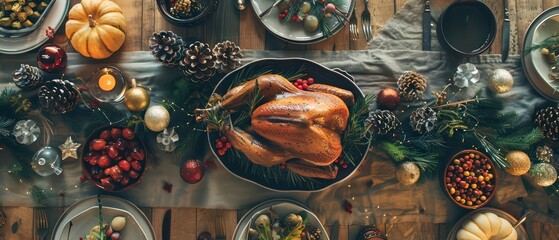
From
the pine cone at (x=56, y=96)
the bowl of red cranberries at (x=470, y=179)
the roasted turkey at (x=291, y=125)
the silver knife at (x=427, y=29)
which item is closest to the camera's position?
the roasted turkey at (x=291, y=125)

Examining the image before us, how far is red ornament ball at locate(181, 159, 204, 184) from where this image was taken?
1.55 metres

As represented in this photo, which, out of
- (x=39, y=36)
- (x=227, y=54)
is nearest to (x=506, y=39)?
(x=227, y=54)

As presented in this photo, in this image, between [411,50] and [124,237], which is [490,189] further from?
[124,237]

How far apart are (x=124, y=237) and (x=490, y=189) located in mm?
1254

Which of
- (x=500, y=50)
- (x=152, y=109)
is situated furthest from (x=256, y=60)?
(x=500, y=50)

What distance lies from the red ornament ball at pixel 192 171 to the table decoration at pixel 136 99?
24 centimetres

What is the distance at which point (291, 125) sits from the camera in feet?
4.50

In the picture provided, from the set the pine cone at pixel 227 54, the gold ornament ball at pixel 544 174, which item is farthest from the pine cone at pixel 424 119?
the pine cone at pixel 227 54

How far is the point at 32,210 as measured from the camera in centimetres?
162

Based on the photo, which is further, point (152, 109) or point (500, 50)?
point (500, 50)

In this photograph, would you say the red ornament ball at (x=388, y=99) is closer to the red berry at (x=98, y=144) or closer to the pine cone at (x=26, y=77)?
the red berry at (x=98, y=144)

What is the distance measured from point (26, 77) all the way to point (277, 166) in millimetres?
868

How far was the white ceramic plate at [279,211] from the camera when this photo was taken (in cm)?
157

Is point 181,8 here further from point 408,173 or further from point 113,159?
point 408,173
